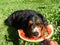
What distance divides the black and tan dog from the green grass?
230 mm

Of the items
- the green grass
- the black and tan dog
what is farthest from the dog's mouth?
the green grass

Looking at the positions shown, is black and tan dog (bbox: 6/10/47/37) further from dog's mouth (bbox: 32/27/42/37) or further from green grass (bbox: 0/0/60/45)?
green grass (bbox: 0/0/60/45)

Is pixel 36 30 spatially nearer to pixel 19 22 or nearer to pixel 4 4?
pixel 19 22

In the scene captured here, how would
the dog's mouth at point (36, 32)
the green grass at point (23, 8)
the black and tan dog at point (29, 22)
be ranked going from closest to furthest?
the dog's mouth at point (36, 32)
the black and tan dog at point (29, 22)
the green grass at point (23, 8)

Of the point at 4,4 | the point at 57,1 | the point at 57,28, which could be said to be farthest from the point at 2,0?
the point at 57,28

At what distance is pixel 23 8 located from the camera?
7.43m

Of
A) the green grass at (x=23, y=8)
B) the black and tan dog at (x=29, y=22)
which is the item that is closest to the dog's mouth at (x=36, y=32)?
the black and tan dog at (x=29, y=22)

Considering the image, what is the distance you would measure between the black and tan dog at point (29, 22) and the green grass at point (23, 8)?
230 millimetres

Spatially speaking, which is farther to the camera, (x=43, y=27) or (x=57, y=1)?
(x=57, y=1)

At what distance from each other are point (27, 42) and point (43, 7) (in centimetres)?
222

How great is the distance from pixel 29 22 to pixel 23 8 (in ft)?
6.93

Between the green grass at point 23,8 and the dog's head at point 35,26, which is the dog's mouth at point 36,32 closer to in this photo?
the dog's head at point 35,26

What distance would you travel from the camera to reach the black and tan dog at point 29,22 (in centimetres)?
518

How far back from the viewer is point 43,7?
7250mm
